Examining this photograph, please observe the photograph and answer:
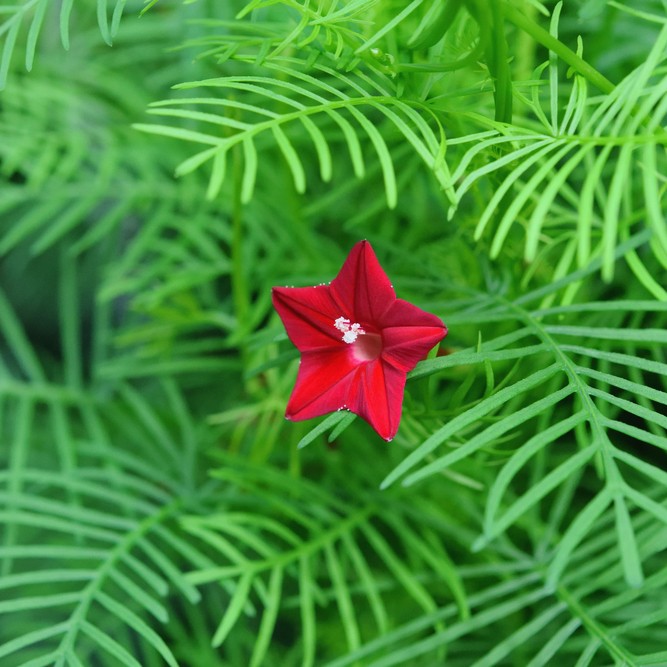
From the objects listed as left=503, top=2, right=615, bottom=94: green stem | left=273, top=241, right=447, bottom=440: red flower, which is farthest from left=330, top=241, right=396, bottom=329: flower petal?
left=503, top=2, right=615, bottom=94: green stem

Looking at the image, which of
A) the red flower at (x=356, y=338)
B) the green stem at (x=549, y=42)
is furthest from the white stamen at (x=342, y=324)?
the green stem at (x=549, y=42)

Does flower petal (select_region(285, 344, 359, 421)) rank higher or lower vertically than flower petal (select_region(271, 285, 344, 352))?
lower

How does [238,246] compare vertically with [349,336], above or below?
above

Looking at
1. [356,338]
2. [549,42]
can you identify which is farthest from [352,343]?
[549,42]

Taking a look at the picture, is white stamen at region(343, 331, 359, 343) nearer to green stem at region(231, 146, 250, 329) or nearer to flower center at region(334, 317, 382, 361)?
flower center at region(334, 317, 382, 361)

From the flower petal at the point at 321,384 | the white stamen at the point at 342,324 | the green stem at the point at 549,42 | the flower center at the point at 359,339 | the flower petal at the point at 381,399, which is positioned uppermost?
the green stem at the point at 549,42

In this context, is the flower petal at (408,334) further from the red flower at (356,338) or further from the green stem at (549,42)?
the green stem at (549,42)

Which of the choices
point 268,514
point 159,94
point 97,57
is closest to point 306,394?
point 268,514

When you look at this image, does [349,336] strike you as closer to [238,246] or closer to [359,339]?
Answer: [359,339]
